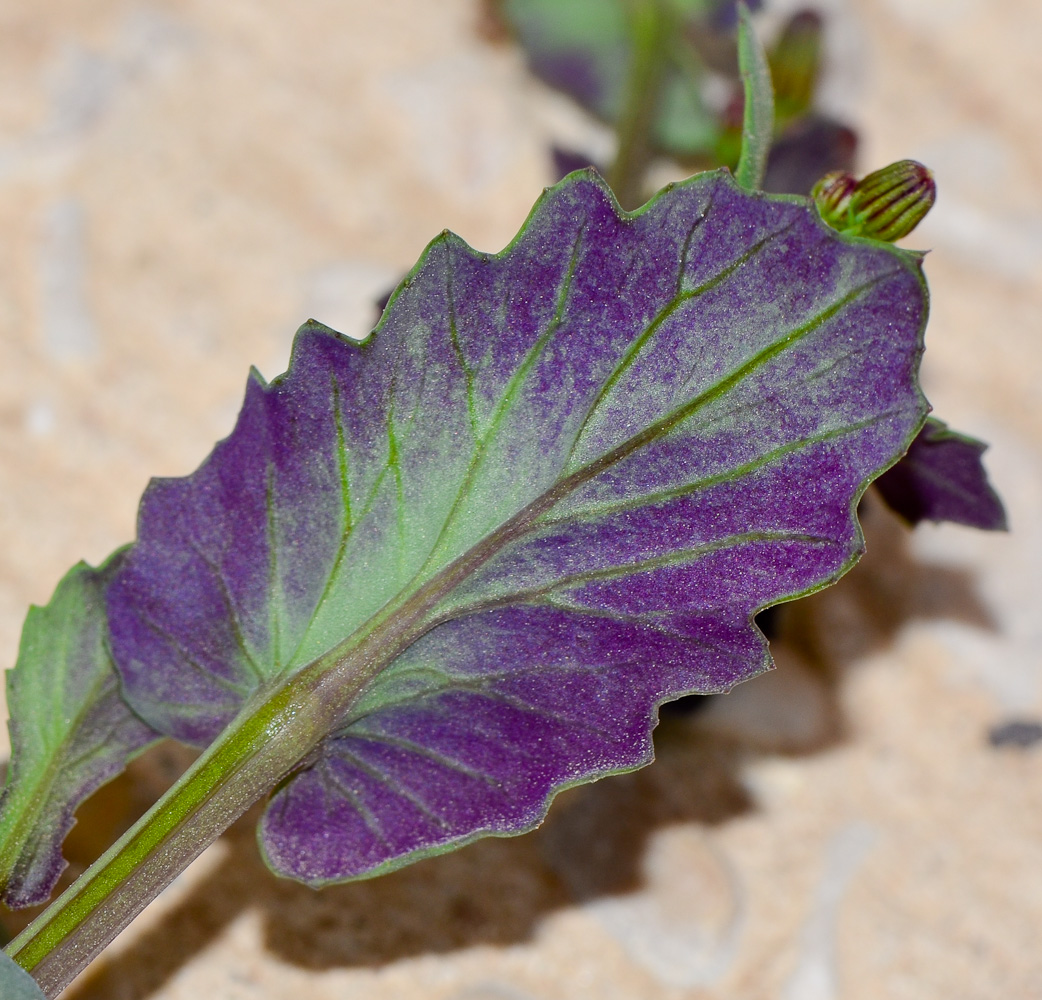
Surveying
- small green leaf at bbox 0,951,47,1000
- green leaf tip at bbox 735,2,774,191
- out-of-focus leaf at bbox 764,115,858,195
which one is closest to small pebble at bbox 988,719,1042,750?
out-of-focus leaf at bbox 764,115,858,195

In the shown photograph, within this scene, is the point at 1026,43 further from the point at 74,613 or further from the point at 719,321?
the point at 74,613

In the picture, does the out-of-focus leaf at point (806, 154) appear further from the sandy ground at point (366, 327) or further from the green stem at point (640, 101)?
the sandy ground at point (366, 327)

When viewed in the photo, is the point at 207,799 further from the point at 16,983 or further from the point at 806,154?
the point at 806,154

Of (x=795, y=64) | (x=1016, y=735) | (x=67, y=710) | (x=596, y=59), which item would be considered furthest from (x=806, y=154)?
(x=67, y=710)

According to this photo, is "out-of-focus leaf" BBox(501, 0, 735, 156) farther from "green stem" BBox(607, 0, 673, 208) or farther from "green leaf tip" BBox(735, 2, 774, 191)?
"green leaf tip" BBox(735, 2, 774, 191)

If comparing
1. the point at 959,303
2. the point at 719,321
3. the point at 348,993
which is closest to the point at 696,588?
the point at 719,321

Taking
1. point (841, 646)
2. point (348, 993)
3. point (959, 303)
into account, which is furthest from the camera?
point (959, 303)
